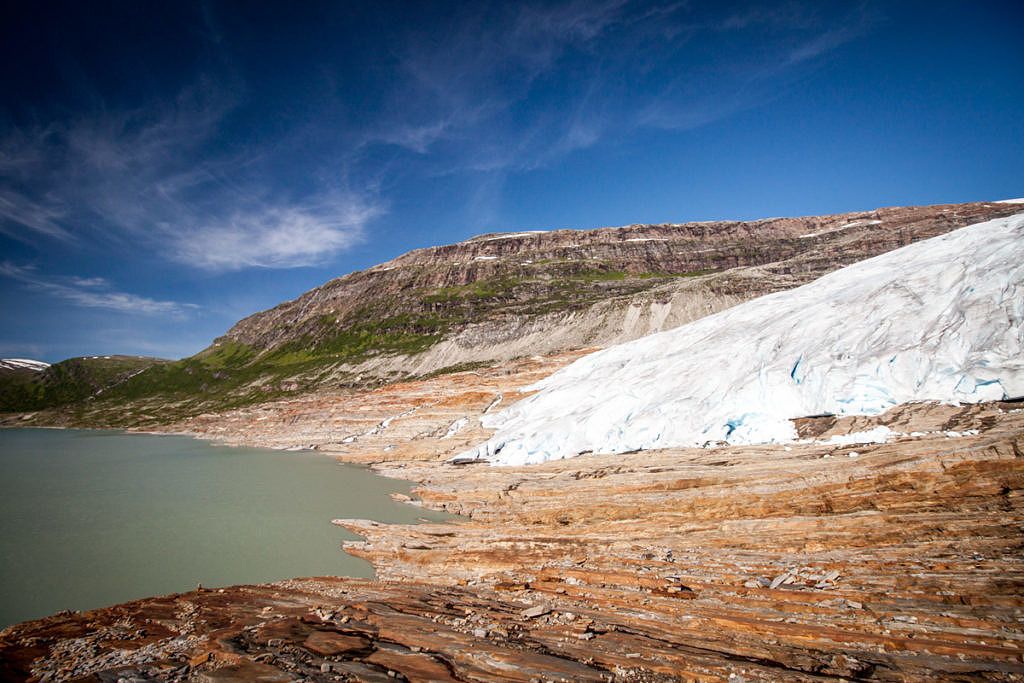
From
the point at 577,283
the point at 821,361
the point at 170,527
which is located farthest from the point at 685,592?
the point at 577,283

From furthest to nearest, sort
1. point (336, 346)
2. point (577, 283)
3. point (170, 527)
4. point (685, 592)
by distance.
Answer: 1. point (336, 346)
2. point (577, 283)
3. point (170, 527)
4. point (685, 592)

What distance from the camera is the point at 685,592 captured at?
40.1ft

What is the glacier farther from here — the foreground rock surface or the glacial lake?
the glacial lake

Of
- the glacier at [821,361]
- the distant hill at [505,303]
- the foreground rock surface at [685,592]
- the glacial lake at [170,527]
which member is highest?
the distant hill at [505,303]

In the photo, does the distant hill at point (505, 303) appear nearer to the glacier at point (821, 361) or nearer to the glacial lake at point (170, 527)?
the glacial lake at point (170, 527)

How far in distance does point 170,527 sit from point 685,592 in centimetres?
2890

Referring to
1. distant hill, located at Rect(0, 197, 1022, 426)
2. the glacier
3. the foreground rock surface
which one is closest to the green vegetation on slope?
distant hill, located at Rect(0, 197, 1022, 426)

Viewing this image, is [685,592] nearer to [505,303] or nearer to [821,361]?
[821,361]

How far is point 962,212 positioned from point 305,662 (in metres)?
195

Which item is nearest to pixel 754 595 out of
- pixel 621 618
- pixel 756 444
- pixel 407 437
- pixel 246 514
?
pixel 621 618

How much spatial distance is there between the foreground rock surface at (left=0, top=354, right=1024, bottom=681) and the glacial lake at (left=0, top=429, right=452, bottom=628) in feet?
14.8

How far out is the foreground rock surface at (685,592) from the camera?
326 inches

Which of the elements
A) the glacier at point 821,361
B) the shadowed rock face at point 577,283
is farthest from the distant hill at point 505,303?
the glacier at point 821,361

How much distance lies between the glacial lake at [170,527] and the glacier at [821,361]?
13.2 meters
